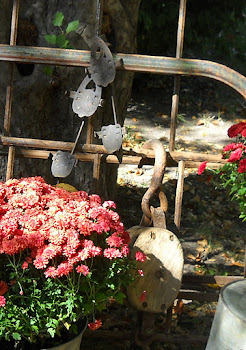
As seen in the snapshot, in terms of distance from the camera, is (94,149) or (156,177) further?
(94,149)

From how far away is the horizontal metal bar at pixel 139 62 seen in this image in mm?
2436

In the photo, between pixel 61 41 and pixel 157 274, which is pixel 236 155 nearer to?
pixel 157 274

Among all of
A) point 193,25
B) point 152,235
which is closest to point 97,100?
point 152,235

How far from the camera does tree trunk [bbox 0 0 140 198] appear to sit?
294 cm

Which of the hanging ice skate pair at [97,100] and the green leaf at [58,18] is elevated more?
the green leaf at [58,18]

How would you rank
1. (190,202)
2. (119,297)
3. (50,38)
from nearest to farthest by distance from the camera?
(119,297) → (50,38) → (190,202)

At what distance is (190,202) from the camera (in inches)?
182

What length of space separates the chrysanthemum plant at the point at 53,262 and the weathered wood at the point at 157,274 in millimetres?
219

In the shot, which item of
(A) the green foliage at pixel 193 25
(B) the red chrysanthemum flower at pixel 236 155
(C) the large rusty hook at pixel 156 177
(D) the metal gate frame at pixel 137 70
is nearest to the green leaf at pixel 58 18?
(D) the metal gate frame at pixel 137 70

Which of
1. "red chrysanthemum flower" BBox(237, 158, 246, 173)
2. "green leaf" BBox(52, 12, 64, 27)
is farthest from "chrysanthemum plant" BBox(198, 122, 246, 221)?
"green leaf" BBox(52, 12, 64, 27)

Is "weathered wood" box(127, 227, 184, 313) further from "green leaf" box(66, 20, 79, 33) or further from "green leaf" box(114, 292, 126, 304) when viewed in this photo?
"green leaf" box(66, 20, 79, 33)

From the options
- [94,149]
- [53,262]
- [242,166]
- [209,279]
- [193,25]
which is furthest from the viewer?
[193,25]

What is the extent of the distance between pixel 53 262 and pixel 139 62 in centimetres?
102

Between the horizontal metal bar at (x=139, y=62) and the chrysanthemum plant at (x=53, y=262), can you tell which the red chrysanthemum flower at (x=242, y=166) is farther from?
the chrysanthemum plant at (x=53, y=262)
